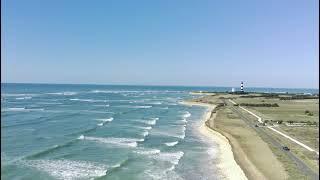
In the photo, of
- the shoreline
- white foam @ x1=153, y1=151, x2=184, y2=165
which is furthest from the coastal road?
white foam @ x1=153, y1=151, x2=184, y2=165

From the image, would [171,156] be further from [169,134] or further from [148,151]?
[169,134]

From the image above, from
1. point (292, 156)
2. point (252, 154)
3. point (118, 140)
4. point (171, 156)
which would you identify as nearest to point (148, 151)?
point (171, 156)

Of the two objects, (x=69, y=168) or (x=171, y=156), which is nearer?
(x=69, y=168)

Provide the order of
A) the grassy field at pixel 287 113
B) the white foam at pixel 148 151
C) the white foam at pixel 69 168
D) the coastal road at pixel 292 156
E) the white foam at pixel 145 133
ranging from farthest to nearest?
1. the grassy field at pixel 287 113
2. the white foam at pixel 145 133
3. the white foam at pixel 148 151
4. the white foam at pixel 69 168
5. the coastal road at pixel 292 156

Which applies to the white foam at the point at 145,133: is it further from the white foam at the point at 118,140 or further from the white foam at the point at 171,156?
the white foam at the point at 171,156

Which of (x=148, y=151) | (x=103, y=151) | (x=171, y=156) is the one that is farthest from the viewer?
(x=148, y=151)

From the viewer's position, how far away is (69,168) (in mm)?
30016

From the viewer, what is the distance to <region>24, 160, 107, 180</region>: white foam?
28.2m

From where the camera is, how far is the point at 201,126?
55.8m

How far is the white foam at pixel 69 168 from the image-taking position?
2818cm

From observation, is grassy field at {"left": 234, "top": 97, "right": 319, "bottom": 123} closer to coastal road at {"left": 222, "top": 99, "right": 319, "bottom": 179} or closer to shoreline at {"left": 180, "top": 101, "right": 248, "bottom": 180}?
coastal road at {"left": 222, "top": 99, "right": 319, "bottom": 179}

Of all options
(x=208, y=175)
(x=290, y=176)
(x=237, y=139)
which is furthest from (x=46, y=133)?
(x=290, y=176)

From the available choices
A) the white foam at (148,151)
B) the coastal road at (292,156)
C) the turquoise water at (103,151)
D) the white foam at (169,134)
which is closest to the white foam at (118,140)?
the turquoise water at (103,151)

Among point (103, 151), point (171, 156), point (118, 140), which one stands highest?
point (118, 140)
